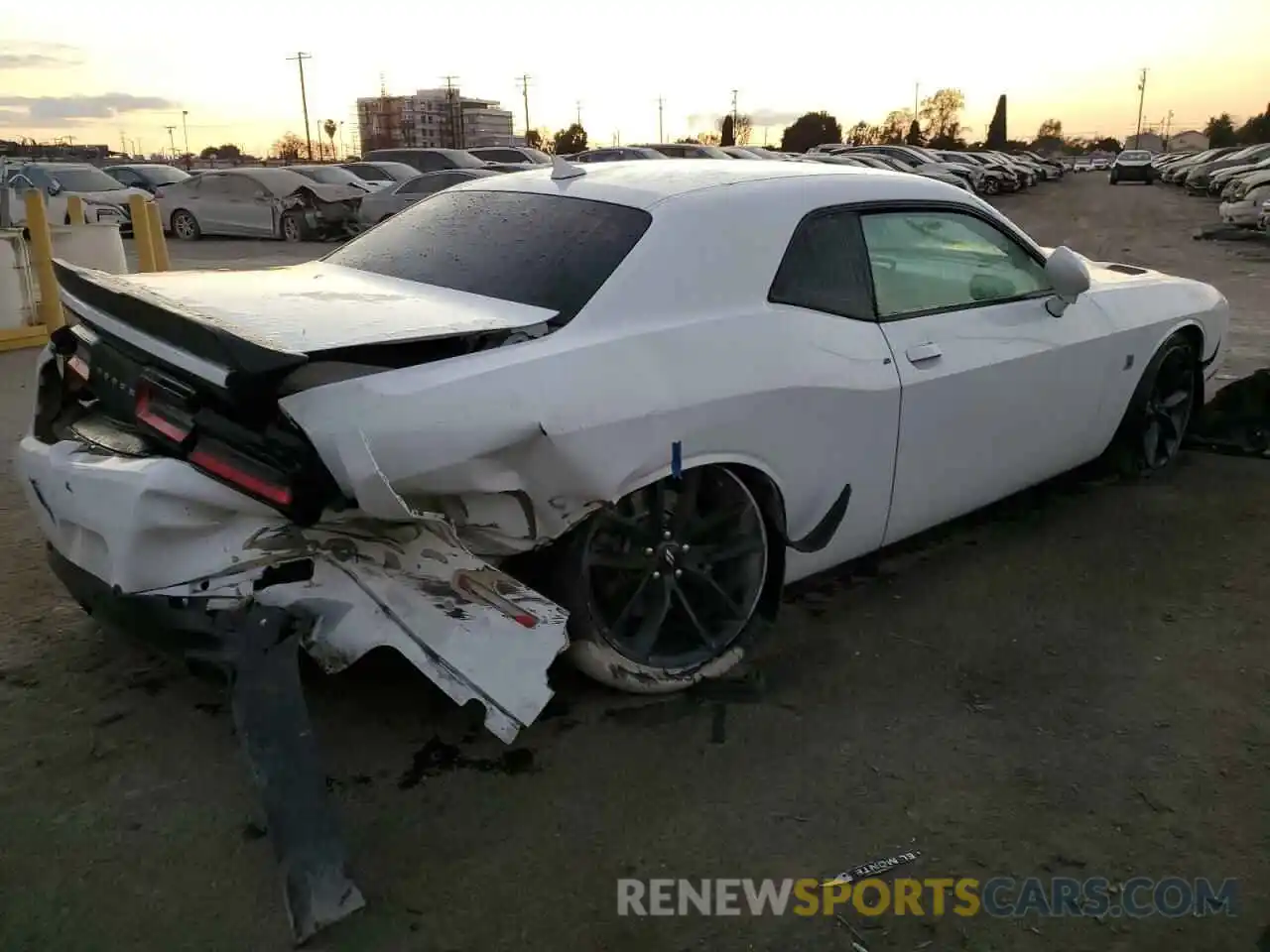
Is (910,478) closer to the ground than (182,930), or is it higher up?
higher up

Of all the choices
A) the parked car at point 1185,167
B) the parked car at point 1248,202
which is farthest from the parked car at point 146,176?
the parked car at point 1185,167

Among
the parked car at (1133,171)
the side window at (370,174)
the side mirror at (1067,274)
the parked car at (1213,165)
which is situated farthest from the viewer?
the parked car at (1133,171)

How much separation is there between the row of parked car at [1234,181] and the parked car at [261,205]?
15.8 meters

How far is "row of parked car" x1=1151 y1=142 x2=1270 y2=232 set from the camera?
62.2 ft

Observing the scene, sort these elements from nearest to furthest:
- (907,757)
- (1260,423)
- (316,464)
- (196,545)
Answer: (316,464), (196,545), (907,757), (1260,423)

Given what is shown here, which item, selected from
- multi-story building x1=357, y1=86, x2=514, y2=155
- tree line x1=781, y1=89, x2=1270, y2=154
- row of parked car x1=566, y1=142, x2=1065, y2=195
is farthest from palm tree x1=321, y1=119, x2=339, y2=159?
row of parked car x1=566, y1=142, x2=1065, y2=195

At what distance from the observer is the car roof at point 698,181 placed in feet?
11.6

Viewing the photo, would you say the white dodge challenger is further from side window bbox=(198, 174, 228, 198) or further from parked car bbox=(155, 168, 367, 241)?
side window bbox=(198, 174, 228, 198)

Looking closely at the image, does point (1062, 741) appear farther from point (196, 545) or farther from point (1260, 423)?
point (1260, 423)

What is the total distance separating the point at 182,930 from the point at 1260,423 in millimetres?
5734

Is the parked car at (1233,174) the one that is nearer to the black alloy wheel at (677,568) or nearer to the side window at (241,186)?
the side window at (241,186)

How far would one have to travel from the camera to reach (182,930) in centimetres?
232

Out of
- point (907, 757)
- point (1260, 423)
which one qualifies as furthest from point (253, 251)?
point (907, 757)

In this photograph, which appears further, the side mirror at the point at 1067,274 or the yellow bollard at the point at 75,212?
the yellow bollard at the point at 75,212
